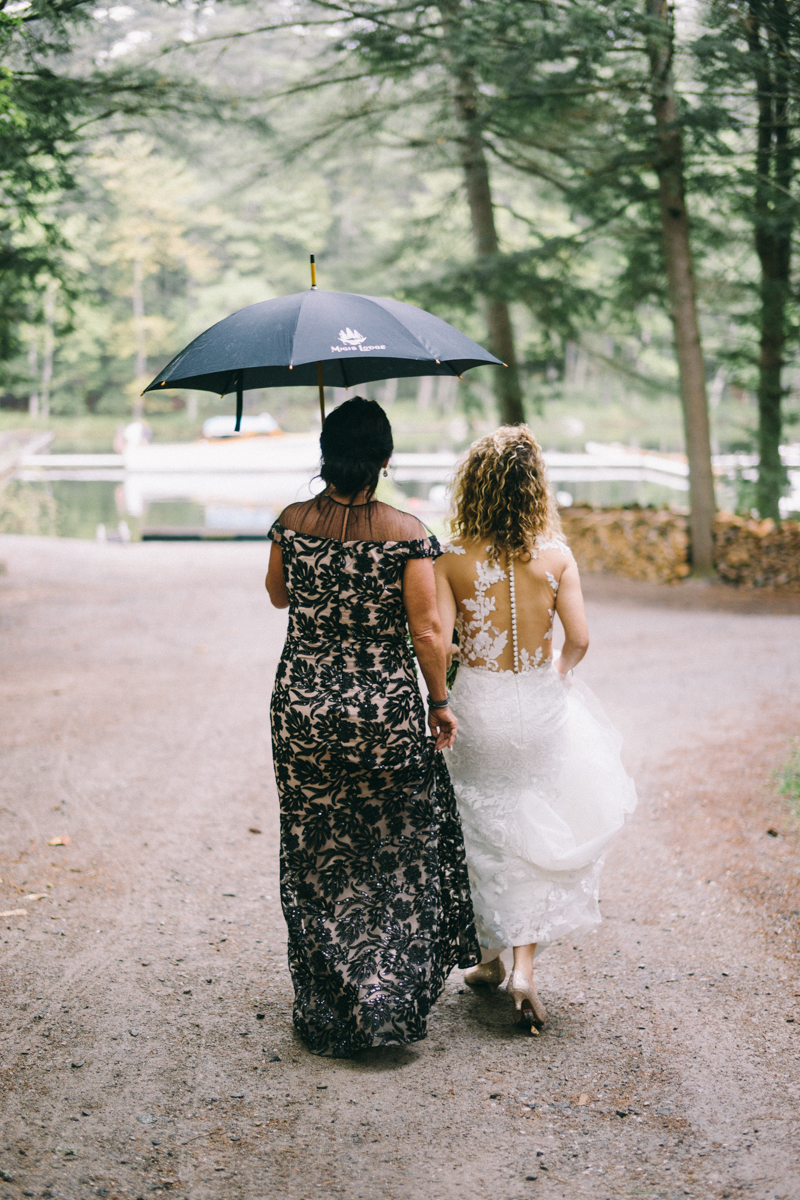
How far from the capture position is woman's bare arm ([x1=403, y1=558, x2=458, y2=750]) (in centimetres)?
275

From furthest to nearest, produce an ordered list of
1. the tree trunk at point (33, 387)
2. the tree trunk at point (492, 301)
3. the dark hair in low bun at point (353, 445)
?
the tree trunk at point (33, 387)
the tree trunk at point (492, 301)
the dark hair in low bun at point (353, 445)

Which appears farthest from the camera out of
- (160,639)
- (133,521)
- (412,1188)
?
(133,521)

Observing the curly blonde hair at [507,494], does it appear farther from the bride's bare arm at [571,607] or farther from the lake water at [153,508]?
the lake water at [153,508]

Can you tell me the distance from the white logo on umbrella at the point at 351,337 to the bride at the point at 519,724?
557mm

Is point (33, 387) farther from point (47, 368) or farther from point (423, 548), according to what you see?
point (423, 548)

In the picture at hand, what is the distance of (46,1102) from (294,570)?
1.59 metres

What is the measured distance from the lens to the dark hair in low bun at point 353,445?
2.71 meters

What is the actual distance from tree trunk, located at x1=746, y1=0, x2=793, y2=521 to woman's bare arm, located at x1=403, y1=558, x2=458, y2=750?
635 cm

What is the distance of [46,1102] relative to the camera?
263 cm

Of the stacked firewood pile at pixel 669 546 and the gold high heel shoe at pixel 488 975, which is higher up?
the stacked firewood pile at pixel 669 546

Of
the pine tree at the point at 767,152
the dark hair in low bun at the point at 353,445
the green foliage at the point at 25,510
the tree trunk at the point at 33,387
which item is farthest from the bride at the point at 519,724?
the tree trunk at the point at 33,387

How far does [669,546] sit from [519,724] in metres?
10.2

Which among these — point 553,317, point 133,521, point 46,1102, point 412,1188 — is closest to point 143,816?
point 46,1102

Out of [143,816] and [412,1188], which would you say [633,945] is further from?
[143,816]
